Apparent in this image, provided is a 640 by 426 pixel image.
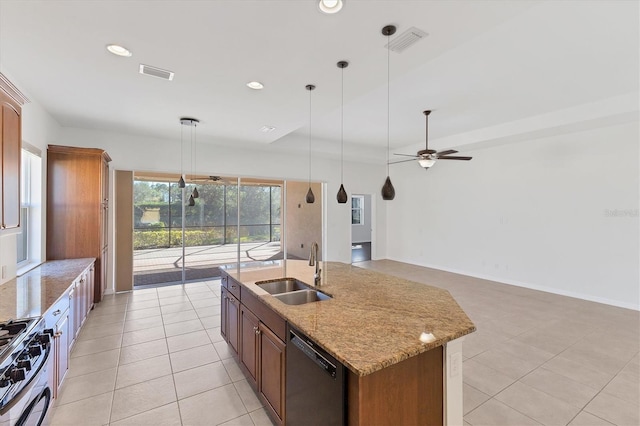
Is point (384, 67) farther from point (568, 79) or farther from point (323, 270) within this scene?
point (568, 79)

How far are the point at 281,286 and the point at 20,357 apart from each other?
1659 millimetres

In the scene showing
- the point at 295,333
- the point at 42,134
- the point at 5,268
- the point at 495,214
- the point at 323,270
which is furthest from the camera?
the point at 495,214

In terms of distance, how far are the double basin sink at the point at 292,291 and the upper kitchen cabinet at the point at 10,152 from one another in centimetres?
197

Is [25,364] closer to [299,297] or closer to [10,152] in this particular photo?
[299,297]

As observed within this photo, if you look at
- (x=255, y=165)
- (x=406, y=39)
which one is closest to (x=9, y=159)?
(x=406, y=39)

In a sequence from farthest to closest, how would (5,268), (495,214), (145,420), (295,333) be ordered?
1. (495,214)
2. (5,268)
3. (145,420)
4. (295,333)

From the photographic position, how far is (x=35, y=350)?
5.22ft

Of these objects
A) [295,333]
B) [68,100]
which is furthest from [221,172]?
[295,333]

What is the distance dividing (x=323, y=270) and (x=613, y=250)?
16.4 ft

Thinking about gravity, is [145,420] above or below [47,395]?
below

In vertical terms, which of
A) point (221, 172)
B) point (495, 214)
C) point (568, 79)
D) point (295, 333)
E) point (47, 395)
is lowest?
point (47, 395)

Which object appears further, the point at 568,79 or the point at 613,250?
the point at 613,250

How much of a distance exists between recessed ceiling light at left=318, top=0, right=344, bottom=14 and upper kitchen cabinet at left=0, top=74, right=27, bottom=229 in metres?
2.25

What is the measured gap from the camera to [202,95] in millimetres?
3580
